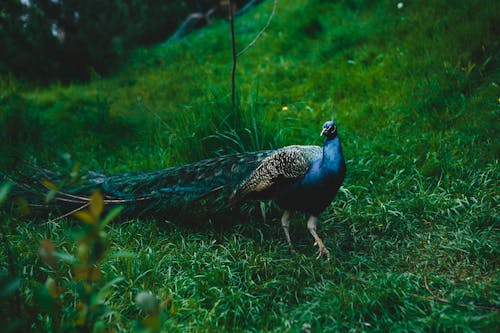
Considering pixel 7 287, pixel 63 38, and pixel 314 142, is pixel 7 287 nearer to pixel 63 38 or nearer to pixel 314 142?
pixel 314 142

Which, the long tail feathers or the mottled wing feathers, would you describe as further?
the long tail feathers

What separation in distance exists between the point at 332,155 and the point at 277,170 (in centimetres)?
39

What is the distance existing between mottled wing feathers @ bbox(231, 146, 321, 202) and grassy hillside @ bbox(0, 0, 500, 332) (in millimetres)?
401

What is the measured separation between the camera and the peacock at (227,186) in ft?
11.1

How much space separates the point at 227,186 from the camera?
3.65 meters

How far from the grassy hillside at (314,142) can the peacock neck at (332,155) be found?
2.12ft

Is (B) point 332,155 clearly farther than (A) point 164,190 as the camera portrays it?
No

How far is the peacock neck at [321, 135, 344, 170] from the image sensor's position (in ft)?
10.9

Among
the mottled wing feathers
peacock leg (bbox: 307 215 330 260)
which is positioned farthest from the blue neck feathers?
peacock leg (bbox: 307 215 330 260)

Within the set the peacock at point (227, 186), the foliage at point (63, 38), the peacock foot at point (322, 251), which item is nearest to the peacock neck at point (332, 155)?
the peacock at point (227, 186)

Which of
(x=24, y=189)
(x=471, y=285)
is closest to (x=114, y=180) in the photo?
(x=24, y=189)

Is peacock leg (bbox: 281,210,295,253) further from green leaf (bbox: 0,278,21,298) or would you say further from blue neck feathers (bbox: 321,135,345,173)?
green leaf (bbox: 0,278,21,298)

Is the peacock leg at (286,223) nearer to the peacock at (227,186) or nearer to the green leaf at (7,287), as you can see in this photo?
the peacock at (227,186)

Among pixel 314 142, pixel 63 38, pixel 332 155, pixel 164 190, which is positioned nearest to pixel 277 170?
pixel 332 155
